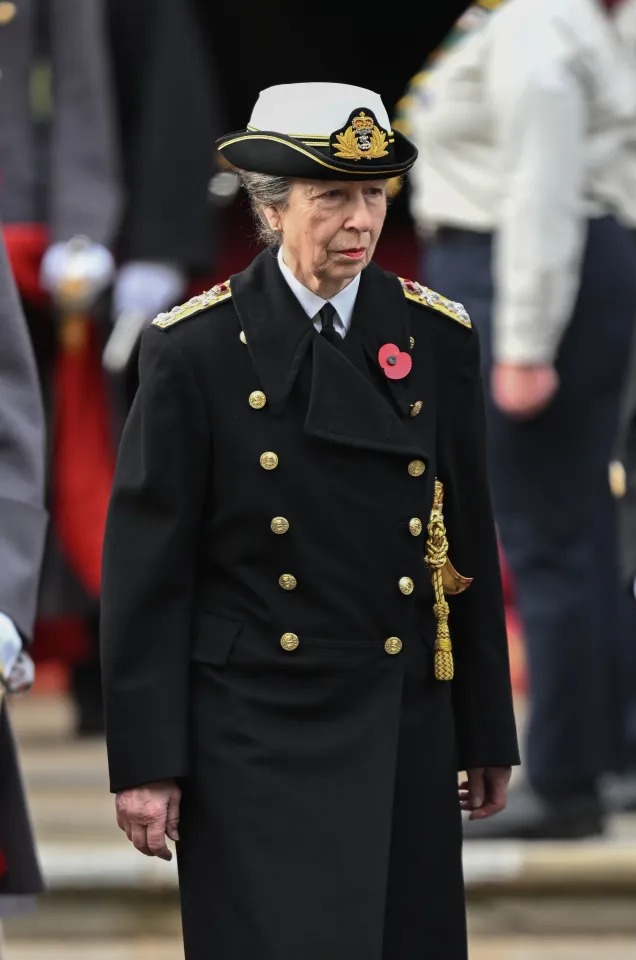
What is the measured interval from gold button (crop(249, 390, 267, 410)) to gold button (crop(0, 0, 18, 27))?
99.5 inches

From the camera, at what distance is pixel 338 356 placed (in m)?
2.94

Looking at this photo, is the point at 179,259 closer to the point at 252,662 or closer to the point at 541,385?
the point at 541,385

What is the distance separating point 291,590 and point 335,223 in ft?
1.54

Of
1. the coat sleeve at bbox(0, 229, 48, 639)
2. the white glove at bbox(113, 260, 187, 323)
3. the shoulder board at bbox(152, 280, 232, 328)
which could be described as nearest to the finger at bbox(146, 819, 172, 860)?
the coat sleeve at bbox(0, 229, 48, 639)

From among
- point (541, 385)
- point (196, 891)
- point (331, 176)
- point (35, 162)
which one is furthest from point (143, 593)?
point (35, 162)

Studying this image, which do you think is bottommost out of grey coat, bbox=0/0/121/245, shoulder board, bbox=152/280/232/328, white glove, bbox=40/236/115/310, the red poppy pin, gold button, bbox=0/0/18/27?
the red poppy pin

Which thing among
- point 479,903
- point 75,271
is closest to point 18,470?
point 479,903

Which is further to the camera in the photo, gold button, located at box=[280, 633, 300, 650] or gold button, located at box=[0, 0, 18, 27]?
gold button, located at box=[0, 0, 18, 27]

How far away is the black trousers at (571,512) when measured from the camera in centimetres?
454

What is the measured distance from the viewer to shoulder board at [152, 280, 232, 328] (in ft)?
9.76

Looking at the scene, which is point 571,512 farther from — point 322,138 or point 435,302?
point 322,138

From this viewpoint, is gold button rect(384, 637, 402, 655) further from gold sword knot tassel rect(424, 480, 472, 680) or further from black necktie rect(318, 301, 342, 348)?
black necktie rect(318, 301, 342, 348)

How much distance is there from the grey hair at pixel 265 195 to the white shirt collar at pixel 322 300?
0.04 meters

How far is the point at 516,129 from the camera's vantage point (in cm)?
448
